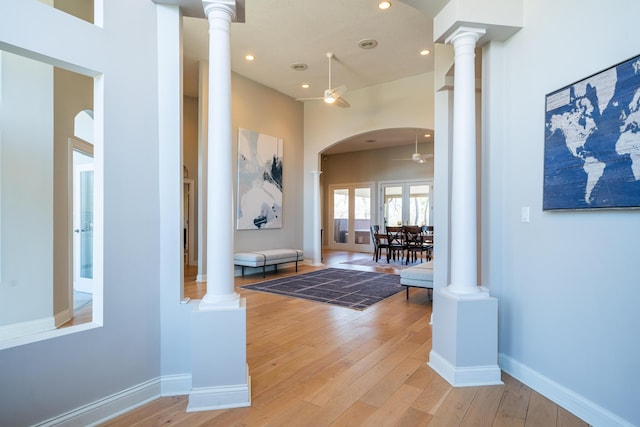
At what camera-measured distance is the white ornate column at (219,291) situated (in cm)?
207

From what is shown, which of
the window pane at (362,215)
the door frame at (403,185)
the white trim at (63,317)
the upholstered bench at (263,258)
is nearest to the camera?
the white trim at (63,317)

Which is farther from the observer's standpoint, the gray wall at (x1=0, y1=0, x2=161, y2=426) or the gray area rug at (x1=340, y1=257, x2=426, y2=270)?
the gray area rug at (x1=340, y1=257, x2=426, y2=270)

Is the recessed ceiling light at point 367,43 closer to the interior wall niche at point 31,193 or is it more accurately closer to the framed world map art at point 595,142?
the framed world map art at point 595,142

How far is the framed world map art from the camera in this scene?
1743mm

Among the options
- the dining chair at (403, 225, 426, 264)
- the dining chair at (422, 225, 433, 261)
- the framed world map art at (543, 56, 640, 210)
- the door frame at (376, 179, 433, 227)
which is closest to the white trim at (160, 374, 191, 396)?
the framed world map art at (543, 56, 640, 210)

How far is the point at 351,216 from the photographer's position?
11.8 metres

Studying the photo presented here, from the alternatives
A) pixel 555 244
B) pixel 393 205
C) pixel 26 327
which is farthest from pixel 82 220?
pixel 393 205

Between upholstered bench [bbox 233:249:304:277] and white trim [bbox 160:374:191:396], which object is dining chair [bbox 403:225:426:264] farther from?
Answer: white trim [bbox 160:374:191:396]

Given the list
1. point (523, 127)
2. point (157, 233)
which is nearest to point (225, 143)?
point (157, 233)

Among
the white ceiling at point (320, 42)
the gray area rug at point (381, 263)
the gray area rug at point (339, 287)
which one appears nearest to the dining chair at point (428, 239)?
the gray area rug at point (381, 263)

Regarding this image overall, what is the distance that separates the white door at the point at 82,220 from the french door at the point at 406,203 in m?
8.17

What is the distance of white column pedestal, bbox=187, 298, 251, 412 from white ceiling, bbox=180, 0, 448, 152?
329 cm

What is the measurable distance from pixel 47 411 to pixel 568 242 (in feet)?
10.3

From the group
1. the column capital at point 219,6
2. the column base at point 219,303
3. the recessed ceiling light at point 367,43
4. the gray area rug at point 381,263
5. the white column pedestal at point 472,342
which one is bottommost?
the gray area rug at point 381,263
